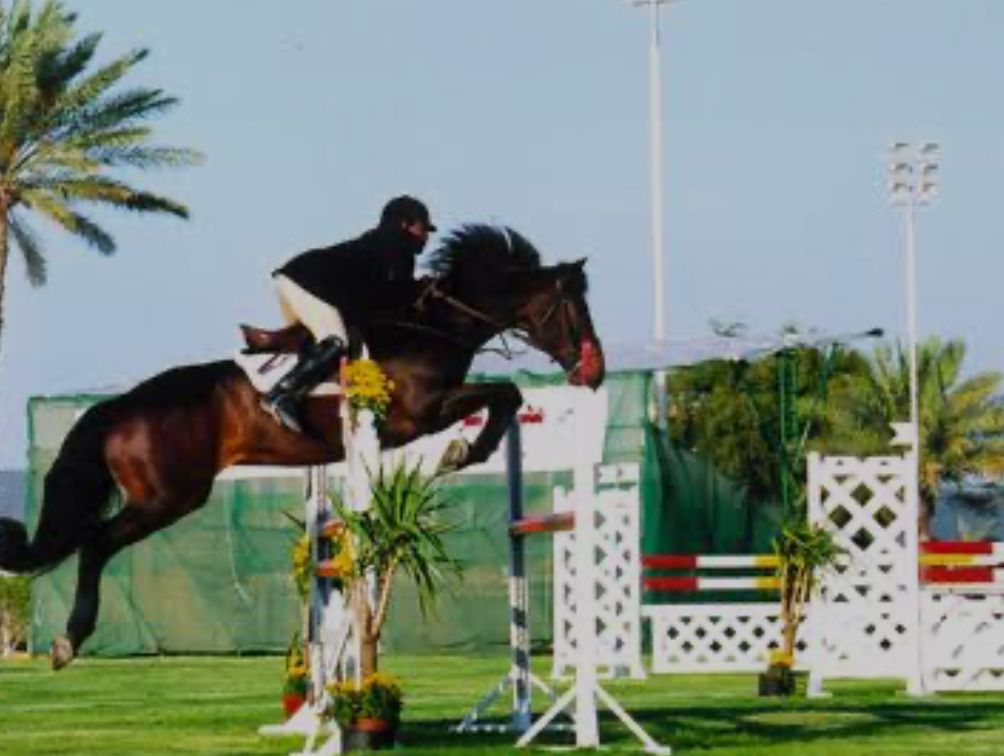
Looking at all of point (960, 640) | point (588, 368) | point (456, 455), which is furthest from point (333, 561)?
point (960, 640)

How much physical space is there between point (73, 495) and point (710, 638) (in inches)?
531

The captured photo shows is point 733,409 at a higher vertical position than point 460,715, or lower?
higher

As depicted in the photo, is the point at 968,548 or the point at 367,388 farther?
the point at 968,548

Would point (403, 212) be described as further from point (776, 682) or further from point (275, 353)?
point (776, 682)

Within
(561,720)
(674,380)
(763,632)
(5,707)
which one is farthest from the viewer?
(674,380)

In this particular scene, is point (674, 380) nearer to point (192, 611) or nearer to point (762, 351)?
point (192, 611)

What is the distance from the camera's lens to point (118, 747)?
15.3 m

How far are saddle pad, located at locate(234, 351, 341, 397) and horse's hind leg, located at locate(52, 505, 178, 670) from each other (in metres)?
0.82

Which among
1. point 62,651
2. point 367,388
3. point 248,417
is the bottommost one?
point 62,651

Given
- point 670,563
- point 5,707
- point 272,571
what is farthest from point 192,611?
point 5,707

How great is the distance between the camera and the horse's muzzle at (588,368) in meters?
14.2

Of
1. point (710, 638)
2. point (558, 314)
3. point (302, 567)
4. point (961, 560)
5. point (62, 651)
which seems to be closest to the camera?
point (62, 651)

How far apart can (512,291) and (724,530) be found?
21.8 metres

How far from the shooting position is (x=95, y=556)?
14.2 meters
